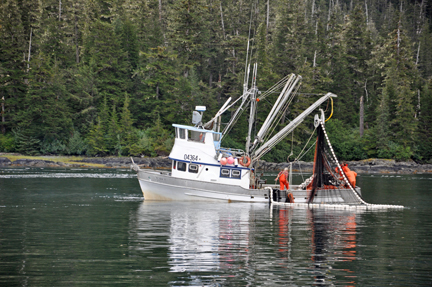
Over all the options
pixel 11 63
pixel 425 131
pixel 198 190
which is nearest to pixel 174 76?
pixel 11 63

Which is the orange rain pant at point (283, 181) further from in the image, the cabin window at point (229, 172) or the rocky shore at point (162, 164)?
the rocky shore at point (162, 164)

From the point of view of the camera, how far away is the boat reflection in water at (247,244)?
1535 cm

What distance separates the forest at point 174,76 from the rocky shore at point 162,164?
2.84m

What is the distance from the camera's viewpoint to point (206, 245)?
19750 mm

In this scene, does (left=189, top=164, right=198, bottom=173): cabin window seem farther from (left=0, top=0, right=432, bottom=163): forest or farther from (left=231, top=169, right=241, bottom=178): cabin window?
(left=0, top=0, right=432, bottom=163): forest

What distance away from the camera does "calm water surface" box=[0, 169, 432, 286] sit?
49.3 feet

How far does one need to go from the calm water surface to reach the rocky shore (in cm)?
4326

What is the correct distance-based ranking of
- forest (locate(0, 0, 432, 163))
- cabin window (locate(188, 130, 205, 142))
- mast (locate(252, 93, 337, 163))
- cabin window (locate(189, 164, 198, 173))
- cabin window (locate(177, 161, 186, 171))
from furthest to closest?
forest (locate(0, 0, 432, 163))
mast (locate(252, 93, 337, 163))
cabin window (locate(177, 161, 186, 171))
cabin window (locate(189, 164, 198, 173))
cabin window (locate(188, 130, 205, 142))

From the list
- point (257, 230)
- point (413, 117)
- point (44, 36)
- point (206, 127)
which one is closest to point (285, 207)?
point (206, 127)

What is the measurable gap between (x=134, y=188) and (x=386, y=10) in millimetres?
123185

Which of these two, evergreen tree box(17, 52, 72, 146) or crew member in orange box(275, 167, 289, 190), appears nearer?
crew member in orange box(275, 167, 289, 190)

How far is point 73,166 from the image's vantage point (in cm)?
7725

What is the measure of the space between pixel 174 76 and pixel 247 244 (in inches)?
2798

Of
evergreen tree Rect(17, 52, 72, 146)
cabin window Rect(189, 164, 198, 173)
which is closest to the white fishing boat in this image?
cabin window Rect(189, 164, 198, 173)
